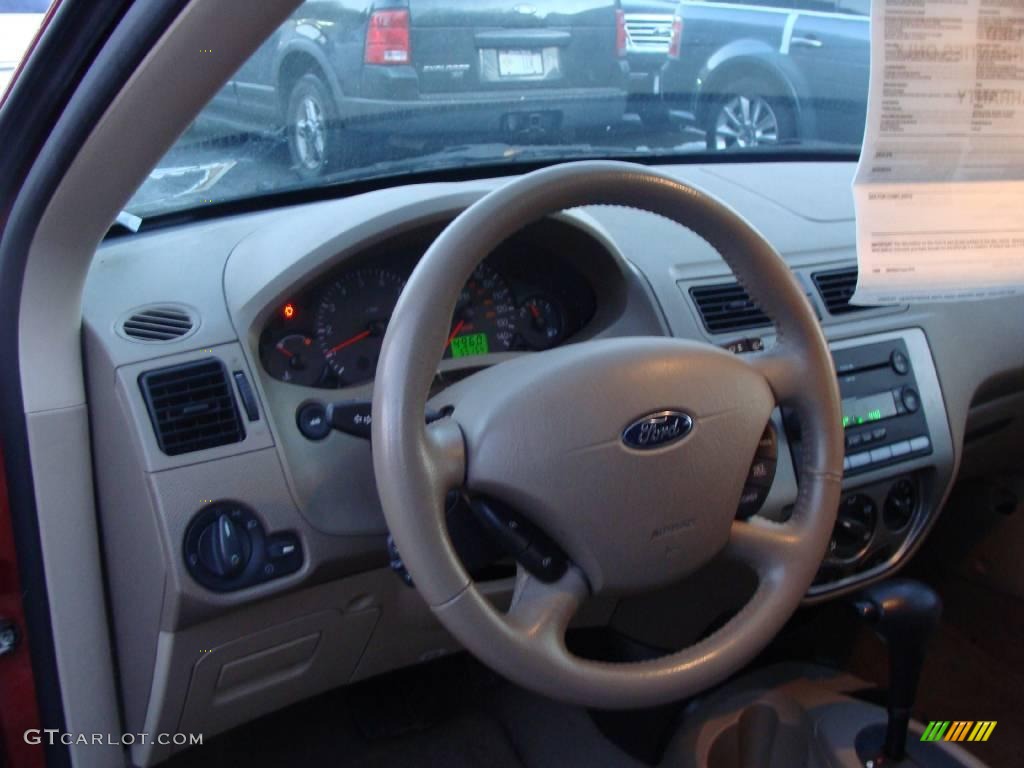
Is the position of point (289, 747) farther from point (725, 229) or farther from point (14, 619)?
point (725, 229)

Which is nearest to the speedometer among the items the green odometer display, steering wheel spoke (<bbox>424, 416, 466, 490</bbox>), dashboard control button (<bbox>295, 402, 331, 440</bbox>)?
the green odometer display

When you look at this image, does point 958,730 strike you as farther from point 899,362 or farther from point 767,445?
point 767,445

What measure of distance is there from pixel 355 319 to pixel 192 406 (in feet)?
0.97

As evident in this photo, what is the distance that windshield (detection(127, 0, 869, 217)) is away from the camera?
1.81m

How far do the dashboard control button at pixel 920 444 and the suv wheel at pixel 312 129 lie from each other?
1185mm

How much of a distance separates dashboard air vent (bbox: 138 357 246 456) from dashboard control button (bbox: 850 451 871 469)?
106 centimetres

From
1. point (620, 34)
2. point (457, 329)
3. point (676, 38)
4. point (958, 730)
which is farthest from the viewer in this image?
point (676, 38)

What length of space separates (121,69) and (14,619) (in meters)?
0.91

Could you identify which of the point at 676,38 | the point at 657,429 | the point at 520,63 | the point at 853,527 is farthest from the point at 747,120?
the point at 657,429

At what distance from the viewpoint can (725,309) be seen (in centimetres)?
182

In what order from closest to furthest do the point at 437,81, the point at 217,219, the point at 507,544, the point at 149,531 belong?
the point at 507,544 < the point at 149,531 < the point at 217,219 < the point at 437,81

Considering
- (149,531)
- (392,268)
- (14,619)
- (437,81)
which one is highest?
(437,81)

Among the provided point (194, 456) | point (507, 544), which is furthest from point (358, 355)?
point (507, 544)

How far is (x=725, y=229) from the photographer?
4.21ft
